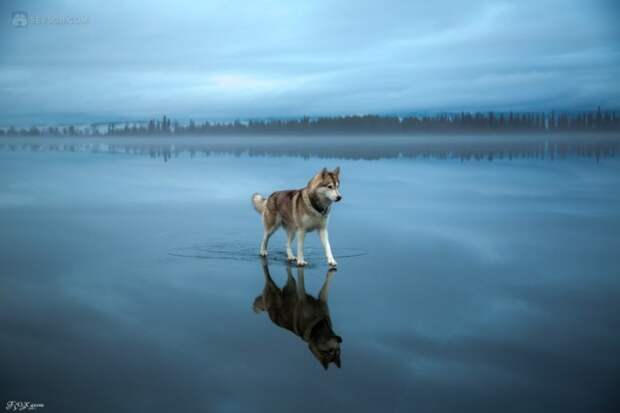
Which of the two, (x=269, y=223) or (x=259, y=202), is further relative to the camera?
(x=259, y=202)

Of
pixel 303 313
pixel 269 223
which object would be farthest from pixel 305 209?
pixel 303 313

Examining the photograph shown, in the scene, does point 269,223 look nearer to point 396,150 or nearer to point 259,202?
point 259,202

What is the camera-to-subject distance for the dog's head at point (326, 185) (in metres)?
11.4

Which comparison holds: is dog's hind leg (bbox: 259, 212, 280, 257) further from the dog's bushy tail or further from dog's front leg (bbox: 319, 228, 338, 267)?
dog's front leg (bbox: 319, 228, 338, 267)

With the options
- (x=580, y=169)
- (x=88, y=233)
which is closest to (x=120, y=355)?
(x=88, y=233)

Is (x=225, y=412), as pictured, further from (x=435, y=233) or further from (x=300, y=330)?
(x=435, y=233)

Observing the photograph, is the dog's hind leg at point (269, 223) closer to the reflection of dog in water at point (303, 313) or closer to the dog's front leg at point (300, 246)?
the dog's front leg at point (300, 246)

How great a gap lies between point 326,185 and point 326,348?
4176mm

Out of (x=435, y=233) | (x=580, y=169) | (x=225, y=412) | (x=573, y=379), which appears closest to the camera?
(x=225, y=412)

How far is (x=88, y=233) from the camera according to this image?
54.0ft

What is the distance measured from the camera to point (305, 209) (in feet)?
38.5

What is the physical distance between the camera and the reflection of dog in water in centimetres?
771

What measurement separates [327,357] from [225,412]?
151 cm

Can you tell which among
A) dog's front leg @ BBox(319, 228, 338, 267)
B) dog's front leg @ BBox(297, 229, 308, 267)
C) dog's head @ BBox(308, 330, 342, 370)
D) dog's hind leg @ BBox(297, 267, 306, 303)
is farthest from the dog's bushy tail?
dog's head @ BBox(308, 330, 342, 370)
